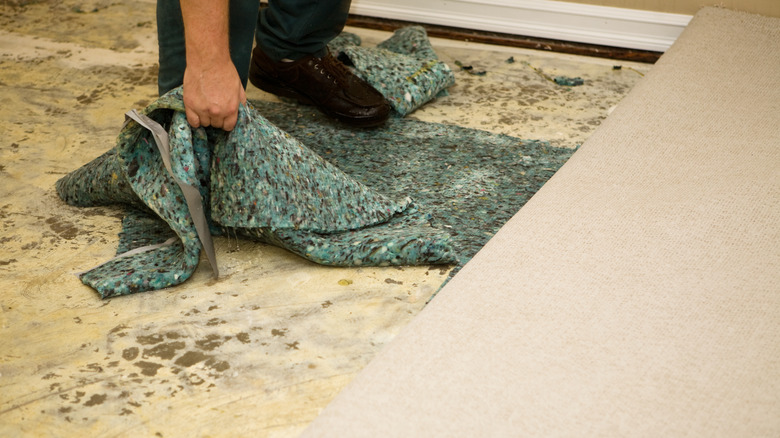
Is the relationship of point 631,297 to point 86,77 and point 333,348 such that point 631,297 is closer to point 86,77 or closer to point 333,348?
point 333,348

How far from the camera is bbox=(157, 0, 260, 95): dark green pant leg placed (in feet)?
5.71

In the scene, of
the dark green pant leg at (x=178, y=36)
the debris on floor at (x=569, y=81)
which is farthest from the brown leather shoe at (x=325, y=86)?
the debris on floor at (x=569, y=81)

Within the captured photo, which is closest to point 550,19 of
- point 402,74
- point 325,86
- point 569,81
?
point 569,81

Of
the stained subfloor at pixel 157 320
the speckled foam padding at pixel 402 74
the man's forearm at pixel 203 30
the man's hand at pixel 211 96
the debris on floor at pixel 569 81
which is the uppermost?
the man's forearm at pixel 203 30

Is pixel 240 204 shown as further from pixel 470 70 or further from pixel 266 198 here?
pixel 470 70

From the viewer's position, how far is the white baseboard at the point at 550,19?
269 centimetres

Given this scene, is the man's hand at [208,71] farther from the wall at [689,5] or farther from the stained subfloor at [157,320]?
the wall at [689,5]

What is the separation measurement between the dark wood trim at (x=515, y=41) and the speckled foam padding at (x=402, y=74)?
17.5 inches

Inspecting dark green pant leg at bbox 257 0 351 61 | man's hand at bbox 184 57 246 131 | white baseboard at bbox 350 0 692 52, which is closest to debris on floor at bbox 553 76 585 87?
white baseboard at bbox 350 0 692 52

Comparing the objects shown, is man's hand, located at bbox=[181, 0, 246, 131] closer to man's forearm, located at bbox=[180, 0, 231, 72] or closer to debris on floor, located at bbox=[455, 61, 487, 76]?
man's forearm, located at bbox=[180, 0, 231, 72]

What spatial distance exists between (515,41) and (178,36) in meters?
1.44

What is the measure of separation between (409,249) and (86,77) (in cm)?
148

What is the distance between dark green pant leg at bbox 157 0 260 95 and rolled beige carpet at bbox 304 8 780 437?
0.84 meters

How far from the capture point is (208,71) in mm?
1403
